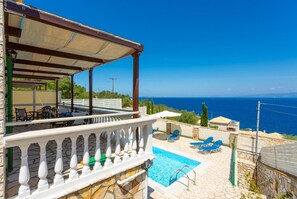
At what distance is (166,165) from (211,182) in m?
2.88

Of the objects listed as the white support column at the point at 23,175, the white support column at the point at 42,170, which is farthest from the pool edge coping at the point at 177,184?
the white support column at the point at 23,175

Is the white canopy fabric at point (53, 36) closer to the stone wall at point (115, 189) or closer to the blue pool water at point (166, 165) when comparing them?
the stone wall at point (115, 189)

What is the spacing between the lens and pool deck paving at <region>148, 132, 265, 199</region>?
512 centimetres

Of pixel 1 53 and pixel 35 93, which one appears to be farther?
pixel 35 93

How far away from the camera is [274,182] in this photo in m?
6.11

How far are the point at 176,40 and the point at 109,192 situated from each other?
86.8 ft

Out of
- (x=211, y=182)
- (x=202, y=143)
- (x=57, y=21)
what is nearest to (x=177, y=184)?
(x=211, y=182)

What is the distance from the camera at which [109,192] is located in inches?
112

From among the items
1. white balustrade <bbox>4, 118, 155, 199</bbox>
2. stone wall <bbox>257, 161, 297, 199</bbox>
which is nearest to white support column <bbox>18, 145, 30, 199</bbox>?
white balustrade <bbox>4, 118, 155, 199</bbox>

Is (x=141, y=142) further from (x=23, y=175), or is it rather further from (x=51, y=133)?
(x=23, y=175)

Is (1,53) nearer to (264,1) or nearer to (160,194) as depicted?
(160,194)

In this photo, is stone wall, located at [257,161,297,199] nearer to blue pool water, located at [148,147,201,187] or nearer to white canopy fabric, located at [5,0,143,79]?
blue pool water, located at [148,147,201,187]

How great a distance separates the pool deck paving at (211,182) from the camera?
5.12 metres

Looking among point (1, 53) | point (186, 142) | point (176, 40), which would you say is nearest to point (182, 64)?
point (176, 40)
